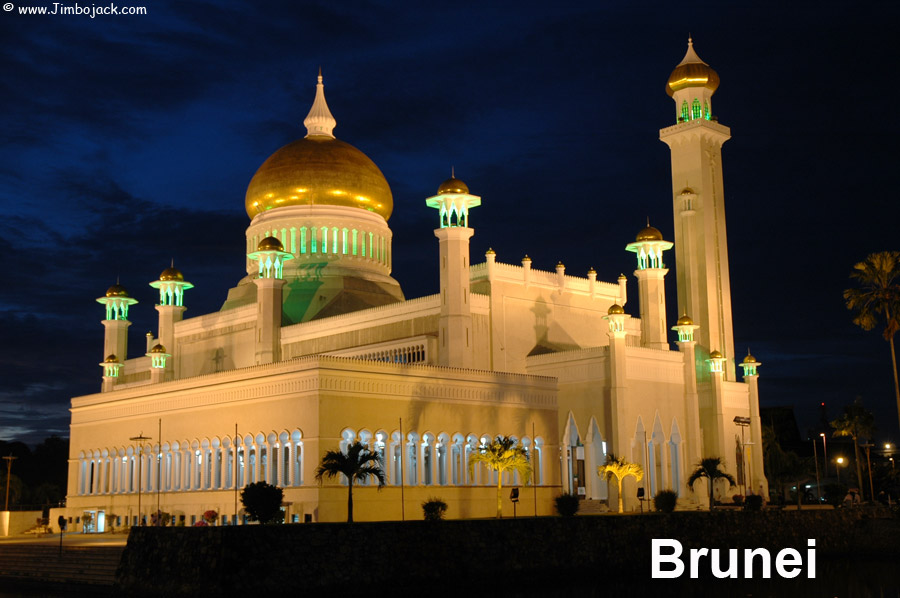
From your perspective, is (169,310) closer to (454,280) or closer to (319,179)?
(319,179)

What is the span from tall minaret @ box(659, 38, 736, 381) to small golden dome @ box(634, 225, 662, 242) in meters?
4.05

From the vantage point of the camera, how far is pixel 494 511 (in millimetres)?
40000

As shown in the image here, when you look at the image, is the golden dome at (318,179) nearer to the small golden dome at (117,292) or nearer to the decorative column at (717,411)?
the small golden dome at (117,292)

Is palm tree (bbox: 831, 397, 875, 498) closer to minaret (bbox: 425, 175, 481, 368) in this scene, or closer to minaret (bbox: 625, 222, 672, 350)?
minaret (bbox: 625, 222, 672, 350)

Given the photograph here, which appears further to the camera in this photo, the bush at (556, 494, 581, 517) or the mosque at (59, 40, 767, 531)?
the mosque at (59, 40, 767, 531)

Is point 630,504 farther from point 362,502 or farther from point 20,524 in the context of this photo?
point 20,524

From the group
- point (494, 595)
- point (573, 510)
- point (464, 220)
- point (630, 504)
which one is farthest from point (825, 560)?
point (464, 220)

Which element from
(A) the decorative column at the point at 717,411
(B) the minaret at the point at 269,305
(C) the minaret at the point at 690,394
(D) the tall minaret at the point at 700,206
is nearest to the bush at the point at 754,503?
(C) the minaret at the point at 690,394

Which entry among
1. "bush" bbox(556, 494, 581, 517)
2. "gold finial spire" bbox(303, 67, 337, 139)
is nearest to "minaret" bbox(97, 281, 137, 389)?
"gold finial spire" bbox(303, 67, 337, 139)

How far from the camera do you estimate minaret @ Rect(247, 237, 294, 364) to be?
44469 millimetres

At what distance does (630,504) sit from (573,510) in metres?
8.07

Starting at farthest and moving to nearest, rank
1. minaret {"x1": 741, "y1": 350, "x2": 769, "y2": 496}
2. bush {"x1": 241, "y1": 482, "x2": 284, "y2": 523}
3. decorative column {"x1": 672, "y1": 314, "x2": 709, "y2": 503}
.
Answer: minaret {"x1": 741, "y1": 350, "x2": 769, "y2": 496}, decorative column {"x1": 672, "y1": 314, "x2": 709, "y2": 503}, bush {"x1": 241, "y1": 482, "x2": 284, "y2": 523}

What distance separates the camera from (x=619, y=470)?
40750 millimetres

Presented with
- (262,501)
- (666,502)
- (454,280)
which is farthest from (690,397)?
(262,501)
